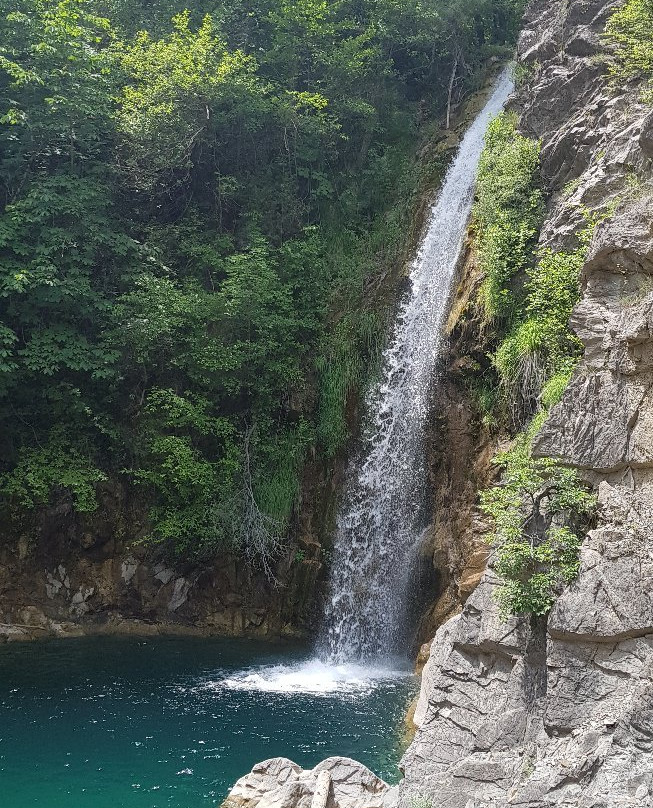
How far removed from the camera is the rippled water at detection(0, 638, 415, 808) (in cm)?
871

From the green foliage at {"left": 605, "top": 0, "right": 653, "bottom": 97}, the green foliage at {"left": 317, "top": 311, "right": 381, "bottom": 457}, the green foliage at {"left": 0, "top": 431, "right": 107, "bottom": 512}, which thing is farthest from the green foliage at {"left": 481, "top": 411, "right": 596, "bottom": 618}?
the green foliage at {"left": 0, "top": 431, "right": 107, "bottom": 512}

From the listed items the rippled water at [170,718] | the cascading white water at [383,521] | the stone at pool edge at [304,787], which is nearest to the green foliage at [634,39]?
the cascading white water at [383,521]

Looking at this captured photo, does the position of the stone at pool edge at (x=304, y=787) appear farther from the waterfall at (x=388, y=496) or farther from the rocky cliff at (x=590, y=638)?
the waterfall at (x=388, y=496)

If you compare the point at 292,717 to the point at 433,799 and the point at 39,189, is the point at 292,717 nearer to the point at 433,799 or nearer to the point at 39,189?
the point at 433,799

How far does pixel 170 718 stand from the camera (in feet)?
34.9

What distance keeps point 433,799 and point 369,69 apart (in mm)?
18804

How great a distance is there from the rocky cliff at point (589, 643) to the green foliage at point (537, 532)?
0.73ft

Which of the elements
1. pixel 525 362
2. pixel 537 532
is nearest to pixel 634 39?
pixel 525 362

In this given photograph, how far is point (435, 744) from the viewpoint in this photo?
301 inches

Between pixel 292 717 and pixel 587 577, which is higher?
pixel 587 577

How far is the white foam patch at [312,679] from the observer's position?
466 inches

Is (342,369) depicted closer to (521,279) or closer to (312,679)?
(521,279)

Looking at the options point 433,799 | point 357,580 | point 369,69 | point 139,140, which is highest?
point 369,69

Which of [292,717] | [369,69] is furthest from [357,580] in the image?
[369,69]
